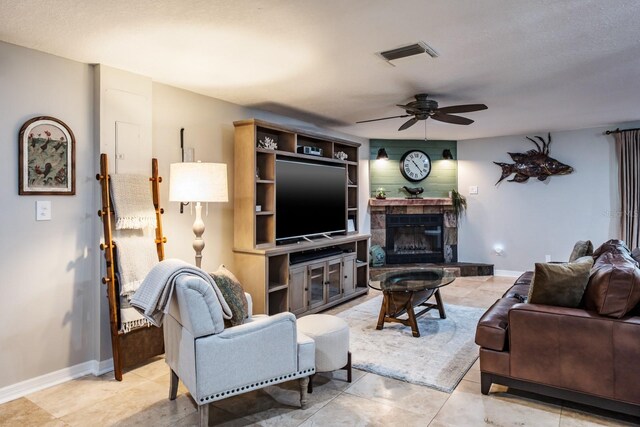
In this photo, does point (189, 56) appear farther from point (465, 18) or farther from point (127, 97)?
point (465, 18)

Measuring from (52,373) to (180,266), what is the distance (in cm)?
159

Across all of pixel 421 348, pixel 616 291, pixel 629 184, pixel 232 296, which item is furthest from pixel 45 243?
pixel 629 184

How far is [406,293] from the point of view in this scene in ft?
12.0

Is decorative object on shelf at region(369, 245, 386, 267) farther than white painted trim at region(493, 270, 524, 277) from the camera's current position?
Yes

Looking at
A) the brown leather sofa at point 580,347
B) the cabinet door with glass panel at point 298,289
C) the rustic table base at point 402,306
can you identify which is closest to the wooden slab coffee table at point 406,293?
the rustic table base at point 402,306

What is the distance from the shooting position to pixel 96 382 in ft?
9.43

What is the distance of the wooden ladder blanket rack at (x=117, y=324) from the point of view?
9.58ft

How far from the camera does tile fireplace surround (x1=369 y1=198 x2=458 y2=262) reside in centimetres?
672

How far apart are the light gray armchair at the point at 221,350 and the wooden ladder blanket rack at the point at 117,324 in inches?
28.6

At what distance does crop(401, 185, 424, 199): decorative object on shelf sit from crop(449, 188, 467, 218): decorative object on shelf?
1.73 feet

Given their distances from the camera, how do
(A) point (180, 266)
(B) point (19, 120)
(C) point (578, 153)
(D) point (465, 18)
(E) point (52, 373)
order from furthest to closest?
1. (C) point (578, 153)
2. (E) point (52, 373)
3. (B) point (19, 120)
4. (D) point (465, 18)
5. (A) point (180, 266)

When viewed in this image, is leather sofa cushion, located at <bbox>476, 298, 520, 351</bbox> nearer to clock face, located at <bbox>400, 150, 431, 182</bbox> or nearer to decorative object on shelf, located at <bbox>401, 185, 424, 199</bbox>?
decorative object on shelf, located at <bbox>401, 185, 424, 199</bbox>

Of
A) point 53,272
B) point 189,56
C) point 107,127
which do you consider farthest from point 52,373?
point 189,56

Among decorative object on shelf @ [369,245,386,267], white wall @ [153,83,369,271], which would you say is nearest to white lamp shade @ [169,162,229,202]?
white wall @ [153,83,369,271]
